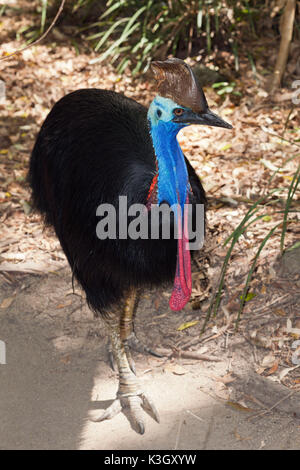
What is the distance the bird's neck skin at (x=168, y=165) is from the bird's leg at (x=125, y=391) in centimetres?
92

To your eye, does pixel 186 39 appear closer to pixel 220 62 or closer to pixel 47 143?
pixel 220 62

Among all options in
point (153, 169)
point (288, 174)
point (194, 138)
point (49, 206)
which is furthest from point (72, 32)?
point (153, 169)

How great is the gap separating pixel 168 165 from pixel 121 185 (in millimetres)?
353

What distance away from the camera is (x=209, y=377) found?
3223mm

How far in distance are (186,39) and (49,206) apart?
2.76 m

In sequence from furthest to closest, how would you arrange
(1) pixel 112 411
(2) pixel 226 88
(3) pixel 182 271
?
(2) pixel 226 88 → (1) pixel 112 411 → (3) pixel 182 271

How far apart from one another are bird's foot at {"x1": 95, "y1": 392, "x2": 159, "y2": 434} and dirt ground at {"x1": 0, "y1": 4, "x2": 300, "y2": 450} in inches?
1.3

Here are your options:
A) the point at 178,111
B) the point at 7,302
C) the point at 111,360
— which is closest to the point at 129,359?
the point at 111,360

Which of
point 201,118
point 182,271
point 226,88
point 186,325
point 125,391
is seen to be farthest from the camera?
point 226,88

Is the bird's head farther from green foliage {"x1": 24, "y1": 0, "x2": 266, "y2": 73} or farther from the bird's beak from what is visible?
green foliage {"x1": 24, "y1": 0, "x2": 266, "y2": 73}

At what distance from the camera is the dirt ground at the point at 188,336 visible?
2.94 meters

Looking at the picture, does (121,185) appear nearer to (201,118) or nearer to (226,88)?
(201,118)

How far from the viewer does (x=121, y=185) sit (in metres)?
2.79

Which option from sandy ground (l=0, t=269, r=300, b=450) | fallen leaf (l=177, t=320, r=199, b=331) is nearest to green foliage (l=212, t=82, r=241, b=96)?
sandy ground (l=0, t=269, r=300, b=450)
